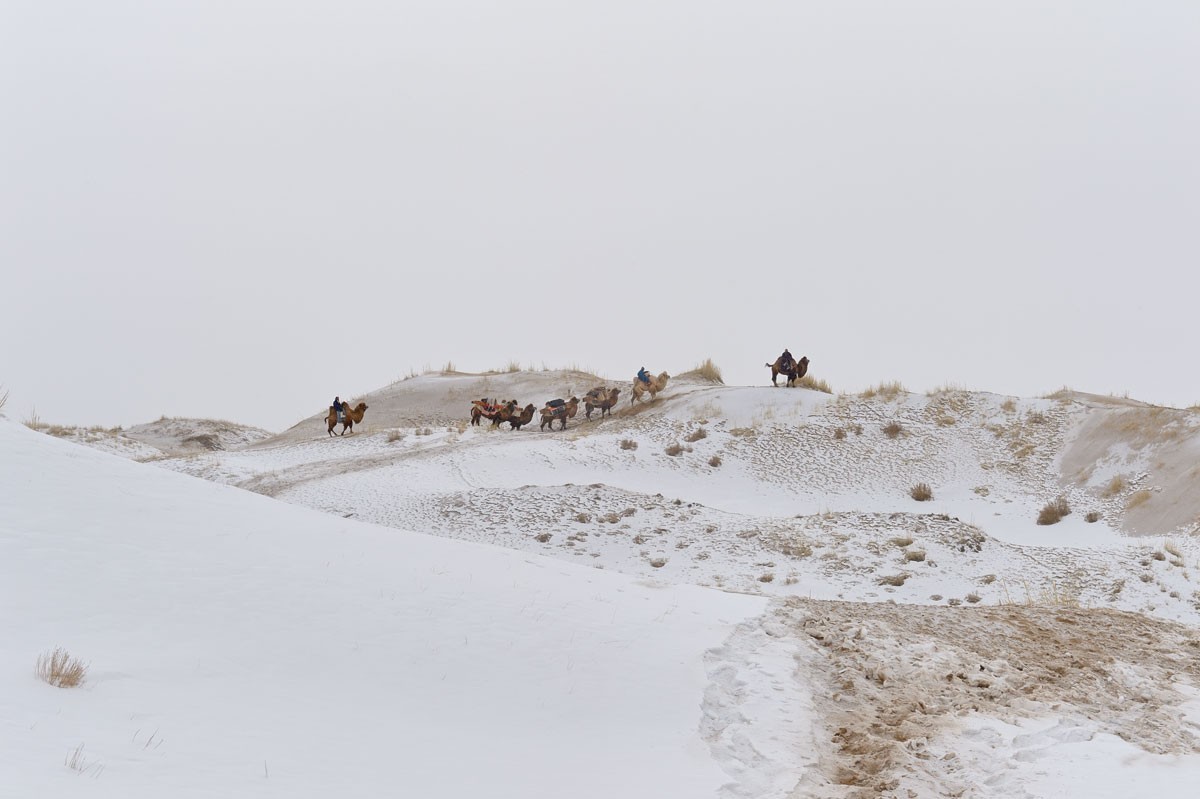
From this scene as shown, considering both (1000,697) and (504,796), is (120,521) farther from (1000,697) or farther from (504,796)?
(1000,697)

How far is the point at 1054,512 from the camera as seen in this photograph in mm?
20922

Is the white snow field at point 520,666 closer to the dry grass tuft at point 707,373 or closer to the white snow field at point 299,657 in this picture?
the white snow field at point 299,657

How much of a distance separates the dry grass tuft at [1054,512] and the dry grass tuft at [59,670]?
65.0 feet

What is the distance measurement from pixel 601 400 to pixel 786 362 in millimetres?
5937

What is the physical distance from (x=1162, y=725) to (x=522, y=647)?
16.5ft

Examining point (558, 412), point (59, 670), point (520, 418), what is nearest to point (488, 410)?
point (520, 418)

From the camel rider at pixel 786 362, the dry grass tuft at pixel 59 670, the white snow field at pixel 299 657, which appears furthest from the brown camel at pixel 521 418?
the dry grass tuft at pixel 59 670

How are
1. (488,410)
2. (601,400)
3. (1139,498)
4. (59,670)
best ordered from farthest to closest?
(601,400)
(488,410)
(1139,498)
(59,670)

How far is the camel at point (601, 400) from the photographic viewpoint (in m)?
30.7

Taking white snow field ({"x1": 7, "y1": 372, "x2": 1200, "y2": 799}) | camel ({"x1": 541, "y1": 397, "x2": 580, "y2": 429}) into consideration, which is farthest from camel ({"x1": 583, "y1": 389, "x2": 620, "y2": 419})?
white snow field ({"x1": 7, "y1": 372, "x2": 1200, "y2": 799})

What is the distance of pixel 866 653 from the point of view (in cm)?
895

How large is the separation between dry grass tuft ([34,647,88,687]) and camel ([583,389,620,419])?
2551 cm

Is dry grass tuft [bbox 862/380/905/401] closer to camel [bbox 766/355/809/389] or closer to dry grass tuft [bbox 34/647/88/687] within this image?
camel [bbox 766/355/809/389]

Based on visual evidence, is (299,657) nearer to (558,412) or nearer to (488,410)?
(558,412)
